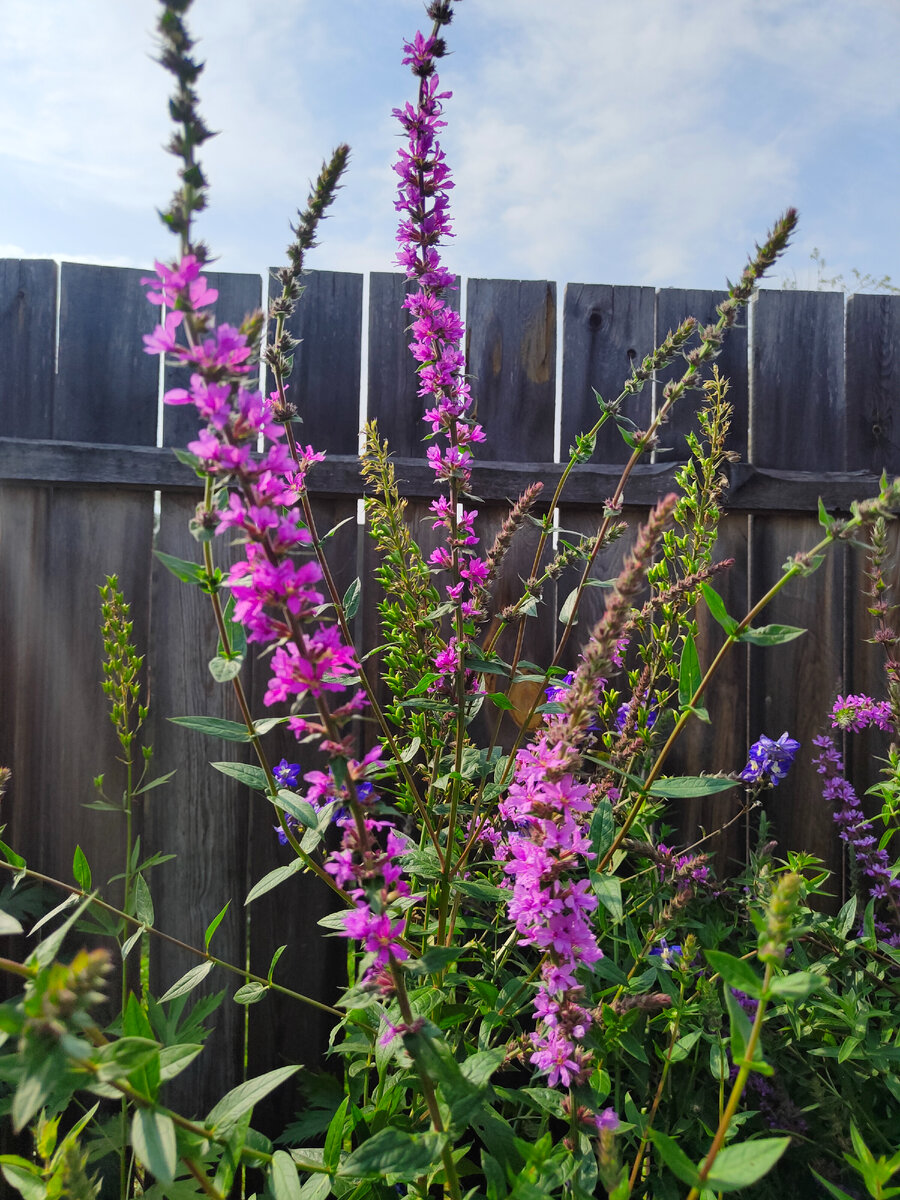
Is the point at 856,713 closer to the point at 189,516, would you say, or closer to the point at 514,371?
the point at 514,371

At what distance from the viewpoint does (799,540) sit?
2.83 meters

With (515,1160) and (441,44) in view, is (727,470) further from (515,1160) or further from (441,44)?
(515,1160)

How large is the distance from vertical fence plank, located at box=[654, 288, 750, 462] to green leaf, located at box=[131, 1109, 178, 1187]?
8.15 feet

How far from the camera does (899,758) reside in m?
2.01

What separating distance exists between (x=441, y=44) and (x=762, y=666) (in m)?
2.19

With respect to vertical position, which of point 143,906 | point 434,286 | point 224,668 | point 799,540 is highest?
point 434,286

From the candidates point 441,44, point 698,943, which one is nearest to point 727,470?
point 698,943

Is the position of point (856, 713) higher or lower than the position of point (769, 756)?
higher

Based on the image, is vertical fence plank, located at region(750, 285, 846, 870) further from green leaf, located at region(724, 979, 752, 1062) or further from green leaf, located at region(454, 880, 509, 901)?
green leaf, located at region(724, 979, 752, 1062)

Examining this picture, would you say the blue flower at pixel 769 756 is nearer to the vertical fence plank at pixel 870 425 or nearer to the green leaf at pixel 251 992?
the vertical fence plank at pixel 870 425

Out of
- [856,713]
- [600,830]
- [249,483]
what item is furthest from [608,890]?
[856,713]

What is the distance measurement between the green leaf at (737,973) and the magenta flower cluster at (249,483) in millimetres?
441

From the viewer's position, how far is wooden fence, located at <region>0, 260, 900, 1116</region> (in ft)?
8.34

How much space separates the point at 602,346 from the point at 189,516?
156cm
